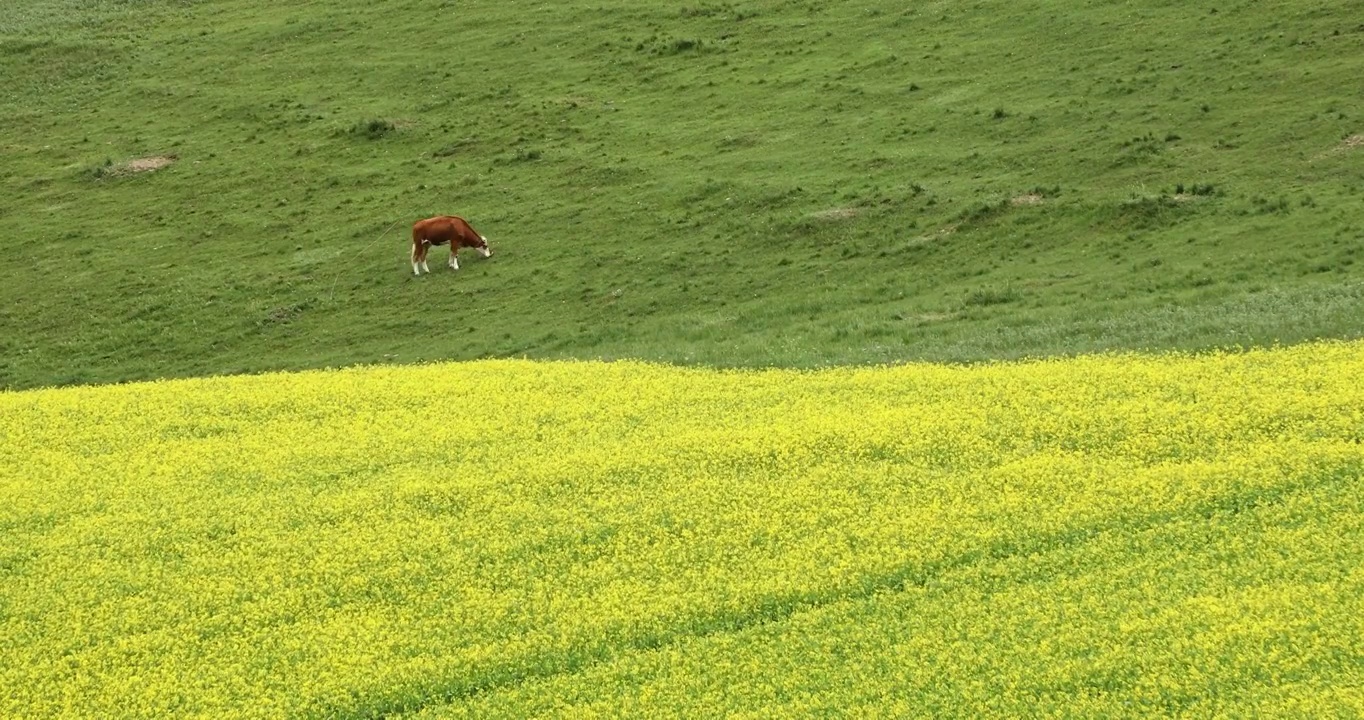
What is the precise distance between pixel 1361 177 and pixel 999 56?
19.4m

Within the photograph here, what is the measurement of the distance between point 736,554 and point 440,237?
29234mm

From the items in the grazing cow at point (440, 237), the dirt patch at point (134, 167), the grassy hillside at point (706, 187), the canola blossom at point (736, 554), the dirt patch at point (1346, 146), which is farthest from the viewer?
the dirt patch at point (134, 167)

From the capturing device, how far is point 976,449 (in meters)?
21.1

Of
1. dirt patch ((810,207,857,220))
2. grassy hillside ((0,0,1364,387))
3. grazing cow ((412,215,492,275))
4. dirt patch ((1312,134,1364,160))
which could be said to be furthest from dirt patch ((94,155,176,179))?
dirt patch ((1312,134,1364,160))

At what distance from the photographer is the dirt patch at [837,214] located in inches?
1689

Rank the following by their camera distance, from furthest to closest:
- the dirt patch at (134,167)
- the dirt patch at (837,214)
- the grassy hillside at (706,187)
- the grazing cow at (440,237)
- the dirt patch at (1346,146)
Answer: the dirt patch at (134,167)
the grazing cow at (440,237)
the dirt patch at (837,214)
the dirt patch at (1346,146)
the grassy hillside at (706,187)

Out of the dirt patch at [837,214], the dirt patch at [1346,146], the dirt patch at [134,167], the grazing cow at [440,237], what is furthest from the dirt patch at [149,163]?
the dirt patch at [1346,146]

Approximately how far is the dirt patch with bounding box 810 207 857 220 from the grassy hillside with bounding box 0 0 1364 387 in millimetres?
166

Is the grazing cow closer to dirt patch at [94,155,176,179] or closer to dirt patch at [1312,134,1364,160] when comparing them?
dirt patch at [94,155,176,179]

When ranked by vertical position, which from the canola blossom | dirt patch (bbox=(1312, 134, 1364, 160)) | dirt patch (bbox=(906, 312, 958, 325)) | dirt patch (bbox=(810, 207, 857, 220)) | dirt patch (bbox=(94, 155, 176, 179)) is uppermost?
the canola blossom

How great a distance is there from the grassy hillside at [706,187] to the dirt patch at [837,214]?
17 centimetres

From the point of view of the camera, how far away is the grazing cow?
4506 cm

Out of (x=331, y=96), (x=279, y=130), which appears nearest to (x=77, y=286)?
(x=279, y=130)

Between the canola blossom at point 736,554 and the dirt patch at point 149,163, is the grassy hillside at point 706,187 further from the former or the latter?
the canola blossom at point 736,554
